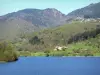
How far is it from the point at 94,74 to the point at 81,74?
20.6 feet

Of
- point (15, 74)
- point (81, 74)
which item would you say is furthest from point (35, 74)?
point (81, 74)

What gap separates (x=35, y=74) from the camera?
13662 cm

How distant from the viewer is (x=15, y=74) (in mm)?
138625

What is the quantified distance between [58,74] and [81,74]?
36.3 ft

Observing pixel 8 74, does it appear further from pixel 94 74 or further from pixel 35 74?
pixel 94 74

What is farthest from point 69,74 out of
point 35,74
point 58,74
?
point 35,74

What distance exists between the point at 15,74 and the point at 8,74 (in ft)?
11.8

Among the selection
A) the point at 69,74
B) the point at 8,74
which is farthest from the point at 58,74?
the point at 8,74

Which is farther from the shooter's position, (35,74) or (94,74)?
(35,74)

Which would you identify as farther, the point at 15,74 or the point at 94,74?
the point at 15,74

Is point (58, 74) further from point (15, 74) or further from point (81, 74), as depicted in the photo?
point (15, 74)

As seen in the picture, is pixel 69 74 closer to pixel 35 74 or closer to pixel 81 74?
pixel 81 74

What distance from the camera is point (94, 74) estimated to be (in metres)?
127

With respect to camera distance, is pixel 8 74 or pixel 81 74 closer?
pixel 81 74
